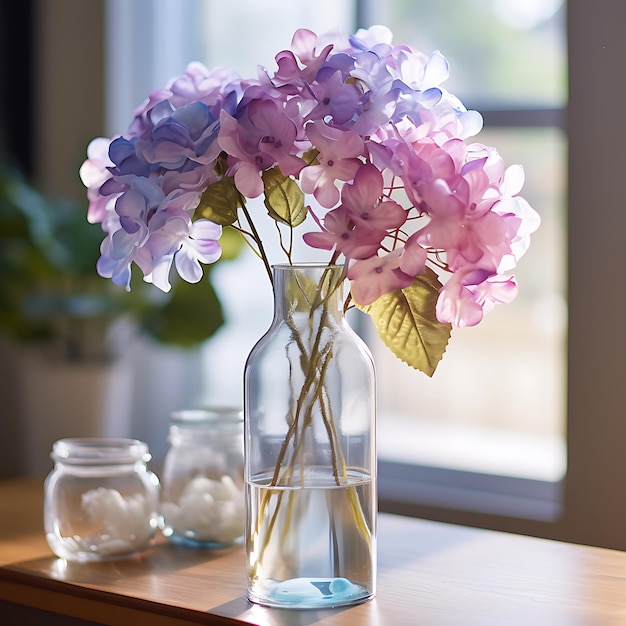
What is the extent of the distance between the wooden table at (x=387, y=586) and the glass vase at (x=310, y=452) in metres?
0.03

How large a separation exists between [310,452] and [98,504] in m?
0.27

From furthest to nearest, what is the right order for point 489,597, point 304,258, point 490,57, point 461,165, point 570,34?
point 304,258 < point 490,57 < point 570,34 < point 489,597 < point 461,165

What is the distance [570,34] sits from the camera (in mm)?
1596

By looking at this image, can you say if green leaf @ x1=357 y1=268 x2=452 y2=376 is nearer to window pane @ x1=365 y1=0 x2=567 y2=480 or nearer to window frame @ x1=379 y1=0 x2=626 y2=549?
window frame @ x1=379 y1=0 x2=626 y2=549

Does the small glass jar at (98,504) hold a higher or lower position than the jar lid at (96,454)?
lower

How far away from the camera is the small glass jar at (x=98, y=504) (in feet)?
3.41

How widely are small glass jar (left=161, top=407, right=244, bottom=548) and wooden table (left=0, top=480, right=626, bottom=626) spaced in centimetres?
2

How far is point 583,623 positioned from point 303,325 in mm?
338

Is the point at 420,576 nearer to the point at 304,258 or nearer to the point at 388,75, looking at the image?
the point at 388,75

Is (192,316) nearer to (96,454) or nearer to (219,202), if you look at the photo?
(96,454)

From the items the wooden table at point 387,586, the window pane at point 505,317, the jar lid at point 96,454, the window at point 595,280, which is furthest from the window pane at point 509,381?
the jar lid at point 96,454

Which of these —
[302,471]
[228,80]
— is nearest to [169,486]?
[302,471]

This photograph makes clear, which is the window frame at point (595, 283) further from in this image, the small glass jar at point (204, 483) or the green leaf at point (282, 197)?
the green leaf at point (282, 197)

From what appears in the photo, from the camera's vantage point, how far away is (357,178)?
804mm
